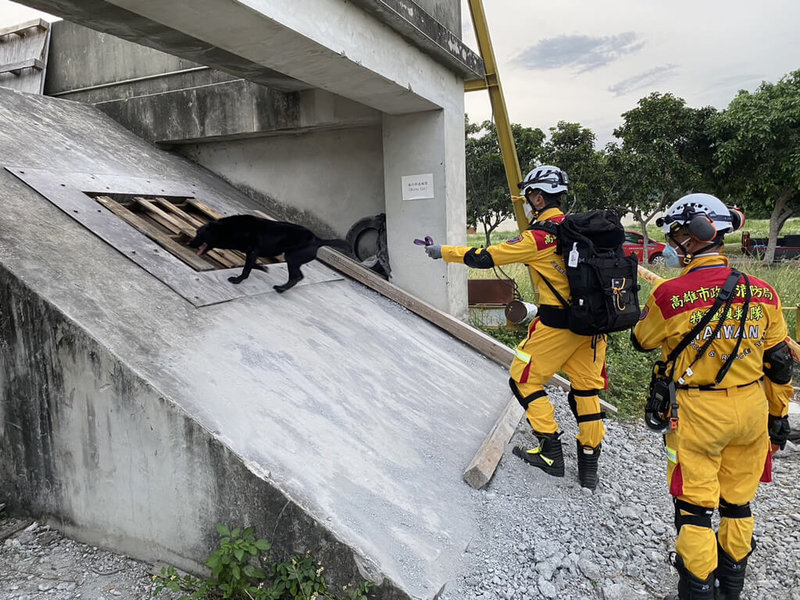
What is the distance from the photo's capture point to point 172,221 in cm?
524

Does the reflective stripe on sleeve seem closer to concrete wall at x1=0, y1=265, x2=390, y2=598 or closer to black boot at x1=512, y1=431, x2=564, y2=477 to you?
black boot at x1=512, y1=431, x2=564, y2=477

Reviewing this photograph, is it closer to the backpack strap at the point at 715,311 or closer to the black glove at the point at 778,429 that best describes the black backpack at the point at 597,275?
the backpack strap at the point at 715,311

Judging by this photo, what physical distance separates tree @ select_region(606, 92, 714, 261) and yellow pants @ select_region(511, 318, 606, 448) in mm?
14875

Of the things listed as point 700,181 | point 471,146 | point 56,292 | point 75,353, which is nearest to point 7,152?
point 56,292

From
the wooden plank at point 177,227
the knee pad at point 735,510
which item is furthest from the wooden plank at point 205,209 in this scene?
the knee pad at point 735,510

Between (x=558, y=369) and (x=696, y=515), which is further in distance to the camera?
(x=558, y=369)

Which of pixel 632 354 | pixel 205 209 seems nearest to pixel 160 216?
pixel 205 209

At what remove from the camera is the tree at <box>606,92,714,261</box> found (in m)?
17.4

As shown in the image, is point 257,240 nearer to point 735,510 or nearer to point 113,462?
point 113,462

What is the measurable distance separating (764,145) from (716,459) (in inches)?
735

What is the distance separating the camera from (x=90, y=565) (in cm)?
294

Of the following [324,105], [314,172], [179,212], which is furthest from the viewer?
[314,172]

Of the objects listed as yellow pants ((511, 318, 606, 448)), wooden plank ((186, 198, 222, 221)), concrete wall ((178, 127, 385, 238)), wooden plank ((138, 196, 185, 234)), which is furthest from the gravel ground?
concrete wall ((178, 127, 385, 238))

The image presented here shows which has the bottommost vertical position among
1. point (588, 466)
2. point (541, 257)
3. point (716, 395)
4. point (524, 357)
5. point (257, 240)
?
point (588, 466)
